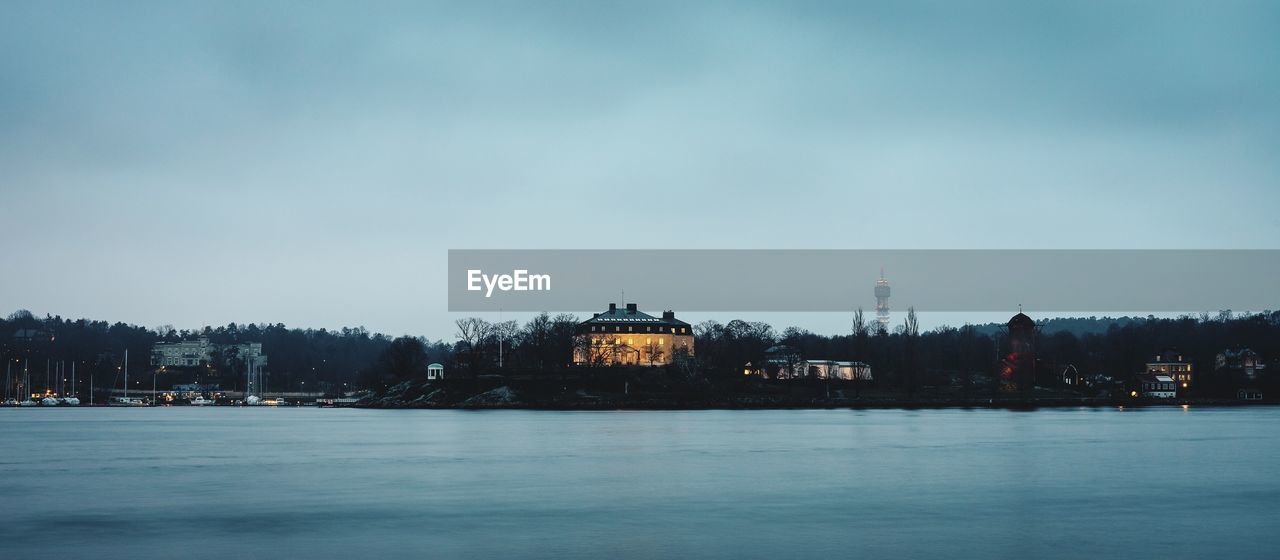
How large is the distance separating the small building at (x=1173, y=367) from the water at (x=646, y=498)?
112m

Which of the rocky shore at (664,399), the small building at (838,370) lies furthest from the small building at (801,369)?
the rocky shore at (664,399)

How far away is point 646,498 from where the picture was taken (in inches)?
1282

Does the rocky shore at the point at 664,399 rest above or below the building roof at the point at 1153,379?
below

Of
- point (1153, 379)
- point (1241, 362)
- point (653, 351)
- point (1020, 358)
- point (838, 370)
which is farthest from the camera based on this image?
point (1241, 362)

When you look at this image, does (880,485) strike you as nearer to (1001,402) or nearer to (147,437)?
(147,437)

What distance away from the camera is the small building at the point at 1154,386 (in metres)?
154

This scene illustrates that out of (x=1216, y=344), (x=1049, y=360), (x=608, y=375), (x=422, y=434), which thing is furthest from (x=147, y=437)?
(x=1216, y=344)

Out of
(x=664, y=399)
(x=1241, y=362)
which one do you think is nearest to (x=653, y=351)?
(x=664, y=399)

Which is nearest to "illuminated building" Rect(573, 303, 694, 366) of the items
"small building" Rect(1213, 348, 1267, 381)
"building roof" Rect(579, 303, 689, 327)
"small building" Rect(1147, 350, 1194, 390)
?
"building roof" Rect(579, 303, 689, 327)

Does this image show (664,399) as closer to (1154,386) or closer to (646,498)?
(1154,386)

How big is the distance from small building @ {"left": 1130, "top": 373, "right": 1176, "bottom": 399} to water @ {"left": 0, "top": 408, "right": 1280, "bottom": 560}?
3865 inches

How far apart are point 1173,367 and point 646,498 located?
156 metres

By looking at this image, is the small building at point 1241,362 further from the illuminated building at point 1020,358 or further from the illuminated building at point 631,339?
the illuminated building at point 631,339

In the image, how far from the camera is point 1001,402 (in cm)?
12975
